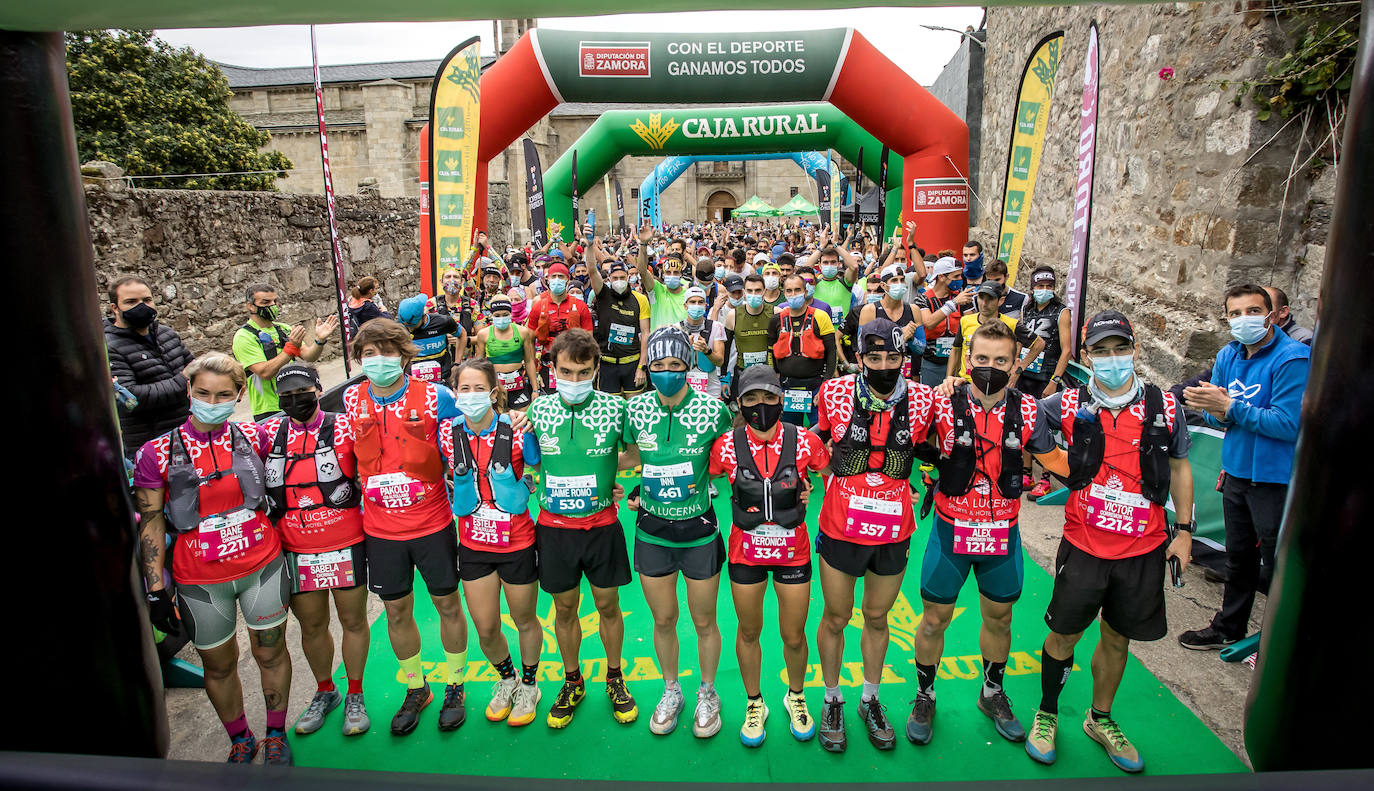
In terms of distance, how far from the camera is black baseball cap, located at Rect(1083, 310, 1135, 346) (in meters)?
3.01

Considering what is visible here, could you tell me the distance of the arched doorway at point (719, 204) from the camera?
168 ft

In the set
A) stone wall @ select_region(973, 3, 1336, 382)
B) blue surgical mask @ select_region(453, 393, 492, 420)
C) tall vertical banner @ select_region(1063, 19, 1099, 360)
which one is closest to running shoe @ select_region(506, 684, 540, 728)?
blue surgical mask @ select_region(453, 393, 492, 420)

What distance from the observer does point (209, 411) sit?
9.75 ft

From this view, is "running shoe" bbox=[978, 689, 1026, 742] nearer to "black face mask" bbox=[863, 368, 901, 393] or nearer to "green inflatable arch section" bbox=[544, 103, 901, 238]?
"black face mask" bbox=[863, 368, 901, 393]

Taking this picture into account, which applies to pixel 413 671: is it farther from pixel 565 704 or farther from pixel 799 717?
pixel 799 717

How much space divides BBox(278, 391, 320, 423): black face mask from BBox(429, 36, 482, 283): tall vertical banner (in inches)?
221

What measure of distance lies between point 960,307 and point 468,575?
16.7ft

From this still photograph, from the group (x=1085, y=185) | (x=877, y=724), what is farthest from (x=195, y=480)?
(x=1085, y=185)

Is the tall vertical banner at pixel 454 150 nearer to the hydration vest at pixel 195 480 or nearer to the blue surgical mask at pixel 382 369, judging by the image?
the blue surgical mask at pixel 382 369

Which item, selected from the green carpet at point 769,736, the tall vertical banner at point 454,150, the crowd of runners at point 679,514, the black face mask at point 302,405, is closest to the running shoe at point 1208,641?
the green carpet at point 769,736

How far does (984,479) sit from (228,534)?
321 cm

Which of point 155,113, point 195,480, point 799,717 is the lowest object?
point 799,717

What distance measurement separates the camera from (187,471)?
2.92 metres

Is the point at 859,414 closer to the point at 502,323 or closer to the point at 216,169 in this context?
the point at 502,323
